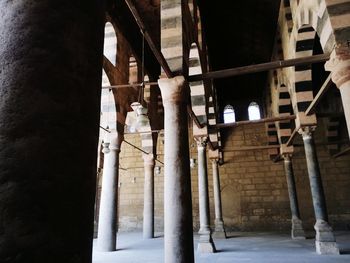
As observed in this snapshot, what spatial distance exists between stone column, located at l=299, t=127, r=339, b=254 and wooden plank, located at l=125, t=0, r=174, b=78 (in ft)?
17.9

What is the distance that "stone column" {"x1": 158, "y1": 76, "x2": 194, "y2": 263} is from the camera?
13.9ft

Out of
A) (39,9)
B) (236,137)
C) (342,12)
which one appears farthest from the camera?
(236,137)

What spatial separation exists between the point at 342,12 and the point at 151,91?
832cm

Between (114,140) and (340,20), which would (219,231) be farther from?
(340,20)

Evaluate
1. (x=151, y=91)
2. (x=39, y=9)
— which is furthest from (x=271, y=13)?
(x=39, y=9)

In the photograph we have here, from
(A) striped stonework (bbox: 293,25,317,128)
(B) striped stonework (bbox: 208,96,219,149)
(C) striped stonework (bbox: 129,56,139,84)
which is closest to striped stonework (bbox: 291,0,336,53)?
(A) striped stonework (bbox: 293,25,317,128)

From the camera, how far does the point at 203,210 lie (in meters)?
8.72

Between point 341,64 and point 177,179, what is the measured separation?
3496 mm

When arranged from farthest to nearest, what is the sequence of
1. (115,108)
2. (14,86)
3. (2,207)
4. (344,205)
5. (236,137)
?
1. (236,137)
2. (344,205)
3. (115,108)
4. (14,86)
5. (2,207)

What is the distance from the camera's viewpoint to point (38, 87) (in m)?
1.06

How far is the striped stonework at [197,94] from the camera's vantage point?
27.3 feet

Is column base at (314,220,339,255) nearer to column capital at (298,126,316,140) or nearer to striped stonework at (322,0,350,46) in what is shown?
column capital at (298,126,316,140)

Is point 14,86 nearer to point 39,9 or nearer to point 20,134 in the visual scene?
point 20,134

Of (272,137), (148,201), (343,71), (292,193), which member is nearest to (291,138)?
(292,193)
